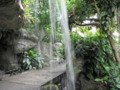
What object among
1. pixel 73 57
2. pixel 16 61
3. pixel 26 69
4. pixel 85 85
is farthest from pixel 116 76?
pixel 16 61

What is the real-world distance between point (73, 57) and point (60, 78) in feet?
3.74

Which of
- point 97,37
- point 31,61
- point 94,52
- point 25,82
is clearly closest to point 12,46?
point 31,61

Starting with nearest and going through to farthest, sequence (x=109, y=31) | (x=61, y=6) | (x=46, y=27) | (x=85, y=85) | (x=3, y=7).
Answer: (x=3, y=7), (x=109, y=31), (x=85, y=85), (x=61, y=6), (x=46, y=27)

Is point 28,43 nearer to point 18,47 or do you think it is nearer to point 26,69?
point 18,47

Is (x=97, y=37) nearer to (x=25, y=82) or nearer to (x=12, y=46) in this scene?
(x=25, y=82)

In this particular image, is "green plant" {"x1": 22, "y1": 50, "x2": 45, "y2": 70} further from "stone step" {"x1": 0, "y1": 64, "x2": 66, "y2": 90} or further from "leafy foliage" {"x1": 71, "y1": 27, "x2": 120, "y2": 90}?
"leafy foliage" {"x1": 71, "y1": 27, "x2": 120, "y2": 90}

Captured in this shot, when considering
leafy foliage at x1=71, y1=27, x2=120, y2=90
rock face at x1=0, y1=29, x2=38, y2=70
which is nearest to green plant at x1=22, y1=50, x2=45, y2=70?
rock face at x1=0, y1=29, x2=38, y2=70

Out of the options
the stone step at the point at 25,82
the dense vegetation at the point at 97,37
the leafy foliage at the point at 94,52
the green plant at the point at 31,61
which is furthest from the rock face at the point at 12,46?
the leafy foliage at the point at 94,52

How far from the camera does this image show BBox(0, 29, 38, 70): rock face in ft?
18.3

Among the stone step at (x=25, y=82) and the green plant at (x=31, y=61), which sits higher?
the green plant at (x=31, y=61)

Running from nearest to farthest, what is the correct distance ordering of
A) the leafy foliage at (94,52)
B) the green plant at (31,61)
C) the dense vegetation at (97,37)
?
the dense vegetation at (97,37)
the leafy foliage at (94,52)
the green plant at (31,61)

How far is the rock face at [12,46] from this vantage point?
559 centimetres

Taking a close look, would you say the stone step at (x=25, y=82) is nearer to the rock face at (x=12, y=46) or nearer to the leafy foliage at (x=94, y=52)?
the leafy foliage at (x=94, y=52)

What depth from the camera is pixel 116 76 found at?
10.5 ft
